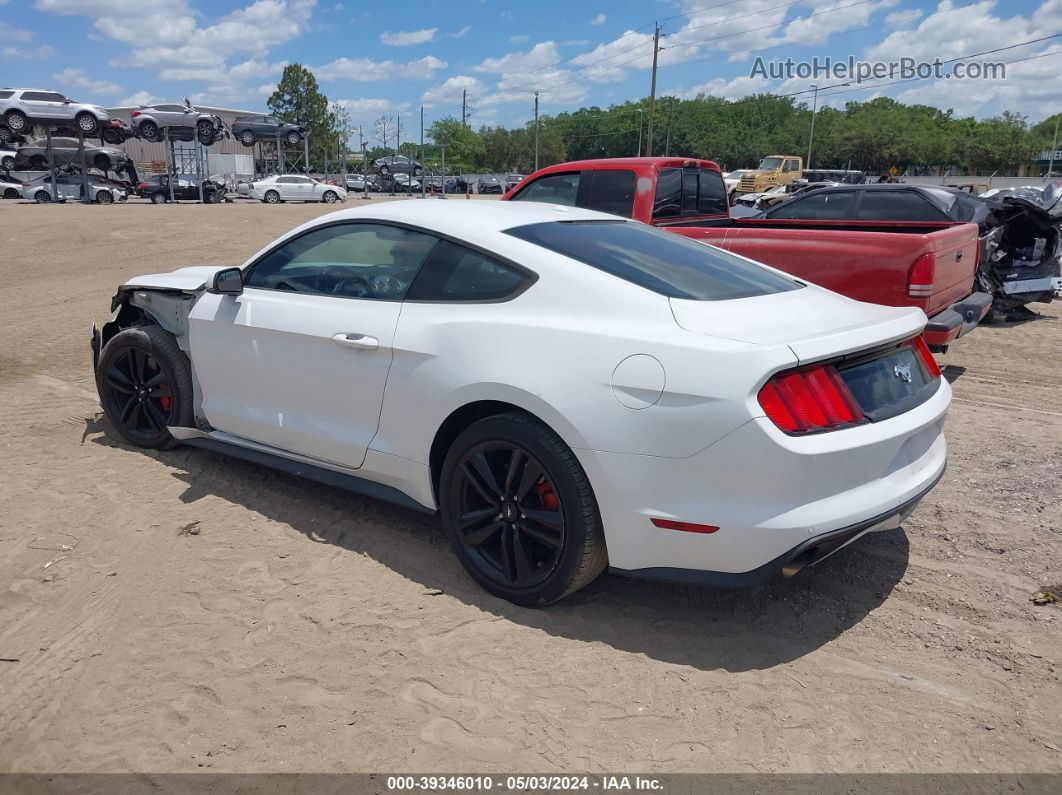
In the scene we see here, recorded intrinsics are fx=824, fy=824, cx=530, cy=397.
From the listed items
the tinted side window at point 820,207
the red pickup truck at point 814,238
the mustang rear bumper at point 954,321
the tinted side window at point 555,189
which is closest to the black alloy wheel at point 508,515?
the mustang rear bumper at point 954,321

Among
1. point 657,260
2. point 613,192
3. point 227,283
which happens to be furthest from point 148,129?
point 657,260

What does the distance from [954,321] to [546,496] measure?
4.21 meters

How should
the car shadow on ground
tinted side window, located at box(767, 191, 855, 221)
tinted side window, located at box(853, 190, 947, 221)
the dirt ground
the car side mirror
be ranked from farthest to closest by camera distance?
tinted side window, located at box(767, 191, 855, 221)
tinted side window, located at box(853, 190, 947, 221)
the car side mirror
the car shadow on ground
the dirt ground

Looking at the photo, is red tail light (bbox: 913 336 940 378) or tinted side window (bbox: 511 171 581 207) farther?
tinted side window (bbox: 511 171 581 207)

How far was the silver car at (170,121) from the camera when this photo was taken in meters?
31.8

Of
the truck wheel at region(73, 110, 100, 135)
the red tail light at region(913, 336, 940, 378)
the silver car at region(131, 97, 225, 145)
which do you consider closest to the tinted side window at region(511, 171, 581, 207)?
the red tail light at region(913, 336, 940, 378)

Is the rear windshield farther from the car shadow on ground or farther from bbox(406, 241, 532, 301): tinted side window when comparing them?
the car shadow on ground

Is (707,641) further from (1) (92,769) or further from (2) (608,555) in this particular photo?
(1) (92,769)

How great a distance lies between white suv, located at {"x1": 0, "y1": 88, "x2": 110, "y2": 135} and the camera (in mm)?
29484

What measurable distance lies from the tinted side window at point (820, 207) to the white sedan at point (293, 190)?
30620 mm

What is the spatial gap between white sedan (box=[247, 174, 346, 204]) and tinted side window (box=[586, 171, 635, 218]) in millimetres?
32432

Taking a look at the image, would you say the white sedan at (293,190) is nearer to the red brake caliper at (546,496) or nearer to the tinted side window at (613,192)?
the tinted side window at (613,192)

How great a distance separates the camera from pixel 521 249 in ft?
11.2

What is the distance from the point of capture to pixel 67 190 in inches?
1308
